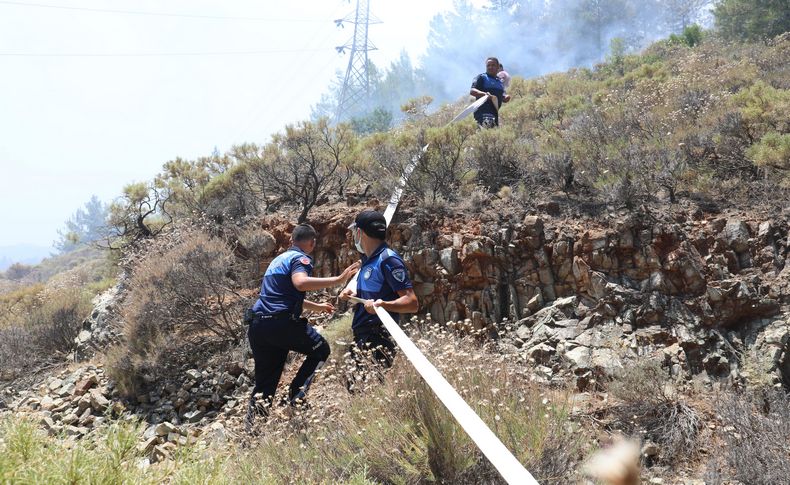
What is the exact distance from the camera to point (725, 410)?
402 cm

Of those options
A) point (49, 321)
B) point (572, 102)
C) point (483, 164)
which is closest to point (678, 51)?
point (572, 102)

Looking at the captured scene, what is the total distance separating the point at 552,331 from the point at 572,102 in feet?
26.4

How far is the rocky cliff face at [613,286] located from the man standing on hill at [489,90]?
3628 millimetres

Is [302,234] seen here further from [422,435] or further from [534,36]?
[534,36]

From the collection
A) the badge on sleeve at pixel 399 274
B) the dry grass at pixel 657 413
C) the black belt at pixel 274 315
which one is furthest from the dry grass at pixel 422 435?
the dry grass at pixel 657 413

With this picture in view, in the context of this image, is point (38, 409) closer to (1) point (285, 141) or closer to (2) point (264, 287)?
(2) point (264, 287)

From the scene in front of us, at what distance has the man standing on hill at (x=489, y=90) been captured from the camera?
32.7 feet

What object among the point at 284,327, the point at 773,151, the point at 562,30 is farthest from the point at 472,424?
the point at 562,30

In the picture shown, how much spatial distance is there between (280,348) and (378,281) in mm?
972

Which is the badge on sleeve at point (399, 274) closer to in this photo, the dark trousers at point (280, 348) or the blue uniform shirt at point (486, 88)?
the dark trousers at point (280, 348)

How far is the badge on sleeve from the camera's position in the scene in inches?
158

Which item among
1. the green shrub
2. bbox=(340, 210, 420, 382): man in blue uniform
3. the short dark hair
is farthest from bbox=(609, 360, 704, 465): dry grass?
the green shrub

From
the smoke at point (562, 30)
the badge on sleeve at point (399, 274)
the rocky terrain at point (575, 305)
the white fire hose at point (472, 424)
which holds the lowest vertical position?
the rocky terrain at point (575, 305)

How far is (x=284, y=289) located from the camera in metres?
4.29
